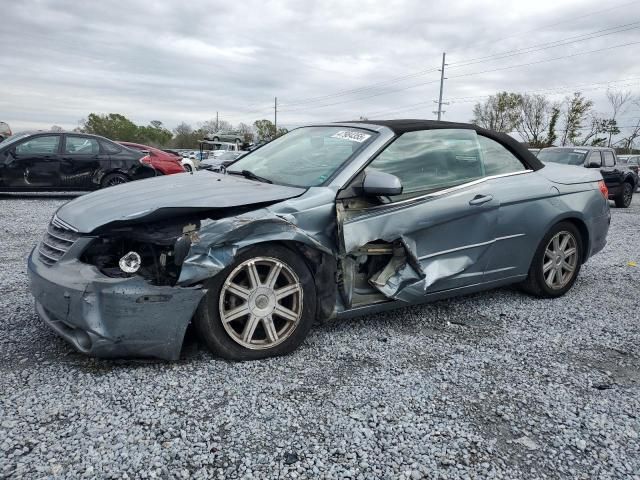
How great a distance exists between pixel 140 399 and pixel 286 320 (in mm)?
935

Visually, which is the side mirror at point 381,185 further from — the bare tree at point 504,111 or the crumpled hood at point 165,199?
the bare tree at point 504,111

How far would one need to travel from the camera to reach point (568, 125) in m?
→ 50.2

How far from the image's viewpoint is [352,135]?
375cm

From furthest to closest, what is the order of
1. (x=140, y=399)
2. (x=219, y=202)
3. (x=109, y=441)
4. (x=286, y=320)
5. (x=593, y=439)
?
(x=286, y=320)
(x=219, y=202)
(x=140, y=399)
(x=593, y=439)
(x=109, y=441)

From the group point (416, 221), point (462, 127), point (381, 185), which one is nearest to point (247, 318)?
point (381, 185)

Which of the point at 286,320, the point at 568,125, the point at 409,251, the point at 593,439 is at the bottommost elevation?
the point at 593,439

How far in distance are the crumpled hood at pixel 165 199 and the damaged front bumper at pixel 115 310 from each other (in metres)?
0.25

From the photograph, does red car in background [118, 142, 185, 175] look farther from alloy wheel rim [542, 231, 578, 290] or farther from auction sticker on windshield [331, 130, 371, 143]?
alloy wheel rim [542, 231, 578, 290]

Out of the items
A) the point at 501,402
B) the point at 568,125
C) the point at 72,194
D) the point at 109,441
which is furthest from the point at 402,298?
the point at 568,125

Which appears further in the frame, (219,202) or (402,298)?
(402,298)

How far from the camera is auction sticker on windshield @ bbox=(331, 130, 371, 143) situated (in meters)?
3.63

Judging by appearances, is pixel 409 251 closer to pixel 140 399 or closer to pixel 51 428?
pixel 140 399

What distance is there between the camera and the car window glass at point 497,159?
161 inches

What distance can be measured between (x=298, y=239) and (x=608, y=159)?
13.3 metres
